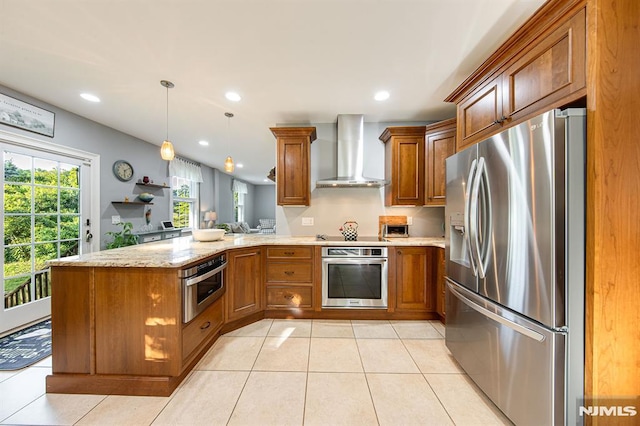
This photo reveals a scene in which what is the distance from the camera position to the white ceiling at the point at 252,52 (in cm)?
154

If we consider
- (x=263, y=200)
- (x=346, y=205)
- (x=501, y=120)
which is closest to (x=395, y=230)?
(x=346, y=205)

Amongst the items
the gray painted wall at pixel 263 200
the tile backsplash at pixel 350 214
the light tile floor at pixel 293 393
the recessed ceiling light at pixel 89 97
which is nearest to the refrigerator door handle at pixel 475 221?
the light tile floor at pixel 293 393

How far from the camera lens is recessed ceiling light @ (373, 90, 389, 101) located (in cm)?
256

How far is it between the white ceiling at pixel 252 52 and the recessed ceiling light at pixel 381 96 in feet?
0.23

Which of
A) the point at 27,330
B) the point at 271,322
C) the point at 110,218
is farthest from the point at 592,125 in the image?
the point at 110,218

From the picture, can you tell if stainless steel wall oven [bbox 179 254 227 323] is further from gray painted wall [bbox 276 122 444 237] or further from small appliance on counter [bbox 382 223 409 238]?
small appliance on counter [bbox 382 223 409 238]

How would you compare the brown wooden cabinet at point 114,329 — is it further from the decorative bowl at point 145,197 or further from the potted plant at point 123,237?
the decorative bowl at point 145,197

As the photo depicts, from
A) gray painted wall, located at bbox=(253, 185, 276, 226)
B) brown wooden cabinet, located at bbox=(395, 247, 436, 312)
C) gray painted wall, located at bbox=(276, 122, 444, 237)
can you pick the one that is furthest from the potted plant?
gray painted wall, located at bbox=(253, 185, 276, 226)

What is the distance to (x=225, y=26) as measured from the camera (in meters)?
1.67

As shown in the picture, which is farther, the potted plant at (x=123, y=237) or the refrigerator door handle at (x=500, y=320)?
the potted plant at (x=123, y=237)

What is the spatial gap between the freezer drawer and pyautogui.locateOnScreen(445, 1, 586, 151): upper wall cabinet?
1163mm

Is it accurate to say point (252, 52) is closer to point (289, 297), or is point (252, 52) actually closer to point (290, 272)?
point (290, 272)

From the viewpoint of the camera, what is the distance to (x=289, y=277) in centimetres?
274

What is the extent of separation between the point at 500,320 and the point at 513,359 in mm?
197
